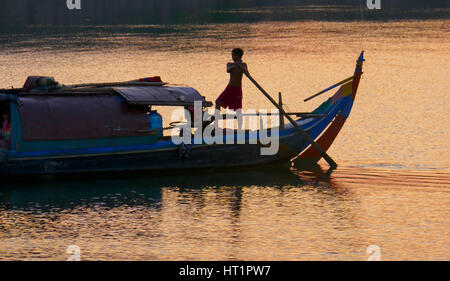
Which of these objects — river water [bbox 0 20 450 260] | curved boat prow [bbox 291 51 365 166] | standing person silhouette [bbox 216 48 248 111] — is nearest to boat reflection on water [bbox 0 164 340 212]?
river water [bbox 0 20 450 260]

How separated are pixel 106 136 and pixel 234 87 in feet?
8.46

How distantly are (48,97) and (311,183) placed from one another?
491 centimetres

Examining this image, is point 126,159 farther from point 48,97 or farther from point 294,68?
point 294,68

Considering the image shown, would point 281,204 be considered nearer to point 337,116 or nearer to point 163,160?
point 163,160

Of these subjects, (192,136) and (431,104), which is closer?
(192,136)

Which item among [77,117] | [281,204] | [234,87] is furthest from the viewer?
[234,87]

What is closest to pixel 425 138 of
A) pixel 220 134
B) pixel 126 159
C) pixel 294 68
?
pixel 220 134

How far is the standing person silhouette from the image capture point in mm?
17375

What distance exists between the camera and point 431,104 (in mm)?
25031

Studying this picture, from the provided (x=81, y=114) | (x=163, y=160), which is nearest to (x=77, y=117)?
(x=81, y=114)

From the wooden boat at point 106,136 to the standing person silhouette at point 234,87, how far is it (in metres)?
0.55

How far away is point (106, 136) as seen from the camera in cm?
1670

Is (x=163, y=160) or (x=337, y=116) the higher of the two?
(x=337, y=116)

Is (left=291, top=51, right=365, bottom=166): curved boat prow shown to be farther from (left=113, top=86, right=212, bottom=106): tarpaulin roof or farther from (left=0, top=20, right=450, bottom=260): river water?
(left=113, top=86, right=212, bottom=106): tarpaulin roof
